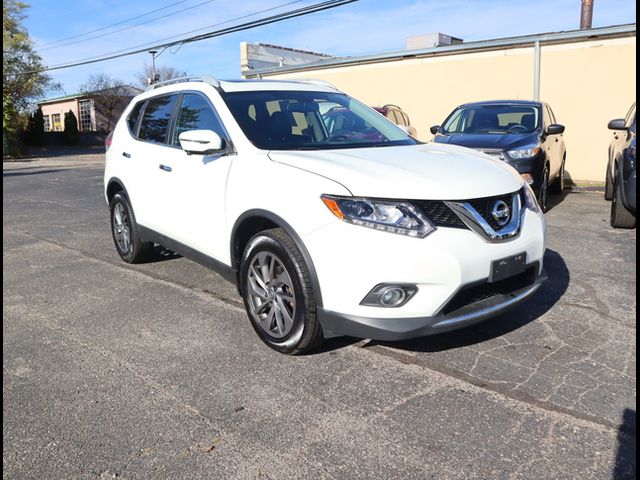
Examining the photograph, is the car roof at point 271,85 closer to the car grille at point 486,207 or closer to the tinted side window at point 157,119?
the tinted side window at point 157,119

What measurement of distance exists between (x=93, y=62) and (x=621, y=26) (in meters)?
29.1

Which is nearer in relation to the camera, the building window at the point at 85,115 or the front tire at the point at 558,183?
the front tire at the point at 558,183

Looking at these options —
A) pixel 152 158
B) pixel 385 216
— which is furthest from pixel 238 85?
pixel 385 216

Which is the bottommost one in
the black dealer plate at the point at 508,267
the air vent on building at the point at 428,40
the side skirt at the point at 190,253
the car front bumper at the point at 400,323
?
the car front bumper at the point at 400,323

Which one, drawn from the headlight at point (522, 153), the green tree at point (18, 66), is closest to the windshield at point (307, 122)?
the headlight at point (522, 153)

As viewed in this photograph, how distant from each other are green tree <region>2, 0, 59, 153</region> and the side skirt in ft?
113

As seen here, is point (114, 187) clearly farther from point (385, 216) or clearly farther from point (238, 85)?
point (385, 216)

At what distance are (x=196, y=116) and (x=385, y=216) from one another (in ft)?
7.26

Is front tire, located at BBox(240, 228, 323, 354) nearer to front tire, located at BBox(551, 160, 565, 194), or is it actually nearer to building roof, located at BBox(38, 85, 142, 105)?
front tire, located at BBox(551, 160, 565, 194)

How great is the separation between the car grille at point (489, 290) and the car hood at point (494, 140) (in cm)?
475

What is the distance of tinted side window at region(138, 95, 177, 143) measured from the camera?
16.5 feet

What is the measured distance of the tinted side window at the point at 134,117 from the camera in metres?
5.70

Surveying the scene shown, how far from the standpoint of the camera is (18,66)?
3697cm

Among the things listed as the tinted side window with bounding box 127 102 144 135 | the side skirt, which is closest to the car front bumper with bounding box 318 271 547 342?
the side skirt
